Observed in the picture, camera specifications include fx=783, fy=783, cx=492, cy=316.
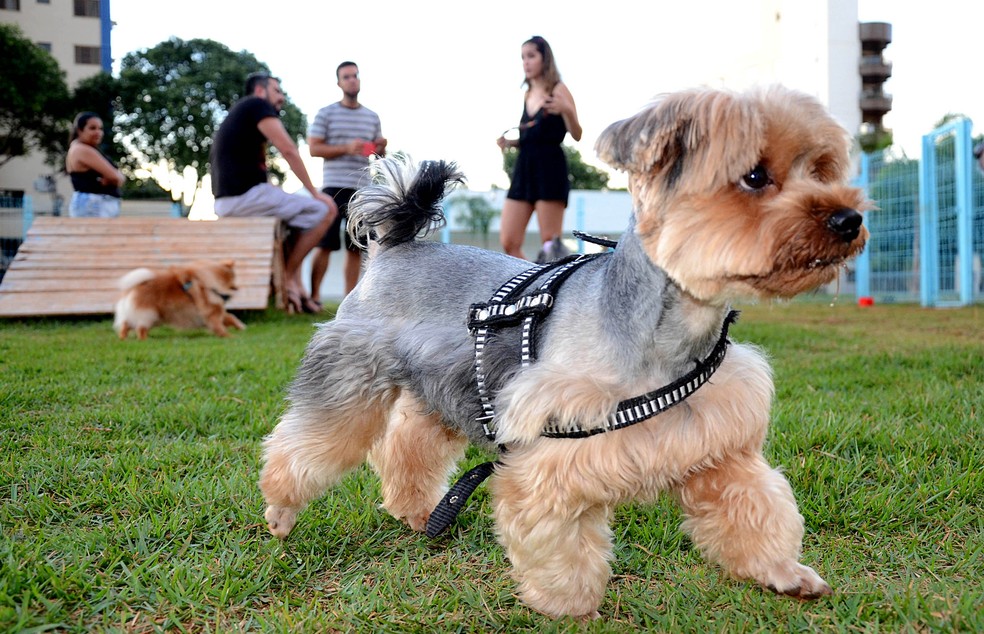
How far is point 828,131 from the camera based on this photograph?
7.76ft

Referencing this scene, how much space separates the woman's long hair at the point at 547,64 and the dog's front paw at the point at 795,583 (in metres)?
6.26

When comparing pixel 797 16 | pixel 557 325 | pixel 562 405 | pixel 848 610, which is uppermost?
pixel 797 16

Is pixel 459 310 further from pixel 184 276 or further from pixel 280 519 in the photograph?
pixel 184 276

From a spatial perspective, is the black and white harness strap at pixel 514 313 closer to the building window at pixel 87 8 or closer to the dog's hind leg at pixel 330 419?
the dog's hind leg at pixel 330 419

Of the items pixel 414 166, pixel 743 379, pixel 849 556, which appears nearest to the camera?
pixel 743 379

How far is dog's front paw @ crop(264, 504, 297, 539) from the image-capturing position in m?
3.32

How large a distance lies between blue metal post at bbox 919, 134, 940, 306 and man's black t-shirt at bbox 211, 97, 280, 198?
12.6 m

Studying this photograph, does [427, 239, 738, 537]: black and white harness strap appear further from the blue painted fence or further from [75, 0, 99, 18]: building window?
[75, 0, 99, 18]: building window

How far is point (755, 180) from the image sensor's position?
7.70ft

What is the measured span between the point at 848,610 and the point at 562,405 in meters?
1.13

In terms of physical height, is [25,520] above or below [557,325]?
below

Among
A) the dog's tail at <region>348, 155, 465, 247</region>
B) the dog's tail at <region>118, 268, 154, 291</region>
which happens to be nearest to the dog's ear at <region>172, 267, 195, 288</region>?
the dog's tail at <region>118, 268, 154, 291</region>

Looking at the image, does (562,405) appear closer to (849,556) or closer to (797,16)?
(849,556)

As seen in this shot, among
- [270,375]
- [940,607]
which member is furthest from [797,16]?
[940,607]
